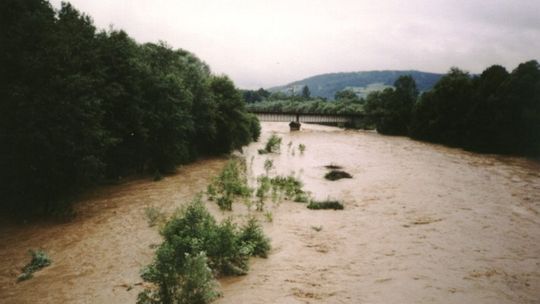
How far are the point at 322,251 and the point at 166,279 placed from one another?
6.80 m

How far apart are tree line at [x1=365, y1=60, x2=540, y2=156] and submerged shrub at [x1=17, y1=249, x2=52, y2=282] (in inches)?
2061

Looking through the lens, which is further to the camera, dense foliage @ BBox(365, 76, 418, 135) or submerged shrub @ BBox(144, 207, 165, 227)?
dense foliage @ BBox(365, 76, 418, 135)

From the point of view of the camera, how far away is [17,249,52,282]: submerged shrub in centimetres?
1248

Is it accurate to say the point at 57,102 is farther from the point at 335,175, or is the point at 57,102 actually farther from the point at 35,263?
the point at 335,175

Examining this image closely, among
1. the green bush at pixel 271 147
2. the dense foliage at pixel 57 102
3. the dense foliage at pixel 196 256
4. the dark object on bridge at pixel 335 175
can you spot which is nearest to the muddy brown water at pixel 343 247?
the dense foliage at pixel 196 256

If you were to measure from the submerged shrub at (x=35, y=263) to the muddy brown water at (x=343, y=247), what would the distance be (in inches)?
12.2

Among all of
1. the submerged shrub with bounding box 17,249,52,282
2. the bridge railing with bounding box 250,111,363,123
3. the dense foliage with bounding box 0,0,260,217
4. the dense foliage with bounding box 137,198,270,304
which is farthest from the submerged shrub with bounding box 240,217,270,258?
the bridge railing with bounding box 250,111,363,123

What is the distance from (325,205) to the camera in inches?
822

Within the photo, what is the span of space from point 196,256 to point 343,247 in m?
6.78

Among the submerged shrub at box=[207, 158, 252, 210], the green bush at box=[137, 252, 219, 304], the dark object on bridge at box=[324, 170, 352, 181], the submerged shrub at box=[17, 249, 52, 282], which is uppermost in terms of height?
the green bush at box=[137, 252, 219, 304]

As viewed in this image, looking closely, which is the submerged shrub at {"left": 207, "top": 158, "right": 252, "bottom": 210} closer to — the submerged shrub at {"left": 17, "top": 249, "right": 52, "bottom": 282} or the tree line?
the submerged shrub at {"left": 17, "top": 249, "right": 52, "bottom": 282}

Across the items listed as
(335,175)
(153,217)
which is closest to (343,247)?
(153,217)

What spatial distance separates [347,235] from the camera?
16.3m

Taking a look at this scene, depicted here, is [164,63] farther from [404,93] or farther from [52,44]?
[404,93]
